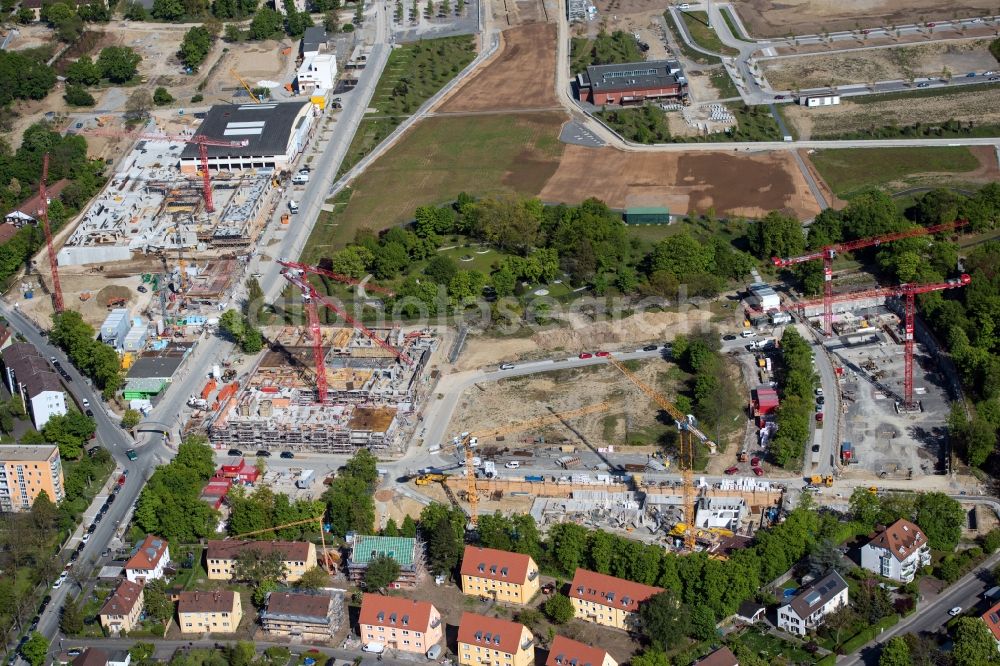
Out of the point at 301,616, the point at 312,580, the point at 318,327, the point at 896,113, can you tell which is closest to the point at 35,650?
the point at 301,616

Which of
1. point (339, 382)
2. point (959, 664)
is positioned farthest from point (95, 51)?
point (959, 664)

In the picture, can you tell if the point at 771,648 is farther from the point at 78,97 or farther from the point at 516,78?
the point at 78,97

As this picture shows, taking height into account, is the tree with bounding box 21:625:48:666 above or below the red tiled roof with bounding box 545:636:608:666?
below

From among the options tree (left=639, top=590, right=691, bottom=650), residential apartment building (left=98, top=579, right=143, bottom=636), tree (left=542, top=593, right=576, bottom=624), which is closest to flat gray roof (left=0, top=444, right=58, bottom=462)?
residential apartment building (left=98, top=579, right=143, bottom=636)

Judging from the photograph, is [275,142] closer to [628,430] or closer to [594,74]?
[594,74]

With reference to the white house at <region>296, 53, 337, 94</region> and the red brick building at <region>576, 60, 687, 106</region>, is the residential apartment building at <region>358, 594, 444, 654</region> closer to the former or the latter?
the red brick building at <region>576, 60, 687, 106</region>

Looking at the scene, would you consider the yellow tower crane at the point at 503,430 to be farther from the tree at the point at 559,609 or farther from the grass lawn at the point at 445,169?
the grass lawn at the point at 445,169

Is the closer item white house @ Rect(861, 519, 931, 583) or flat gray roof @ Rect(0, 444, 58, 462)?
white house @ Rect(861, 519, 931, 583)
